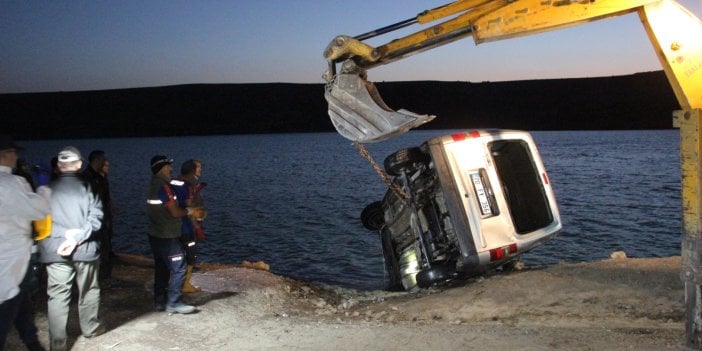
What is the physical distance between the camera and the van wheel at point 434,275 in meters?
6.94

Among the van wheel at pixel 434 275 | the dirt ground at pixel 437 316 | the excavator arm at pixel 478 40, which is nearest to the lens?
the excavator arm at pixel 478 40

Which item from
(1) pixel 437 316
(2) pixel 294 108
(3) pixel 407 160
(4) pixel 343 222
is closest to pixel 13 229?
(1) pixel 437 316

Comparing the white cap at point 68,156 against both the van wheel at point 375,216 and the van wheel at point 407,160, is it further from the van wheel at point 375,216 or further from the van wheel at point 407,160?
the van wheel at point 375,216

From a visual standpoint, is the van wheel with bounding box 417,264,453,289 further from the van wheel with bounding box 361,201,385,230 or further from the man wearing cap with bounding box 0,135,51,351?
the man wearing cap with bounding box 0,135,51,351

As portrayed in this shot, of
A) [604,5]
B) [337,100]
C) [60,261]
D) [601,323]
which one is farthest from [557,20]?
[60,261]

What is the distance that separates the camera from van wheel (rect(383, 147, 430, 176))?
769 centimetres

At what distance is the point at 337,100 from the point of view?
20.4 feet

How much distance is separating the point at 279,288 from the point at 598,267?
4226mm

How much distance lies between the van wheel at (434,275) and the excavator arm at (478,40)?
2.07 m

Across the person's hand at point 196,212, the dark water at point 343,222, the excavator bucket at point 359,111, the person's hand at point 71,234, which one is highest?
the excavator bucket at point 359,111

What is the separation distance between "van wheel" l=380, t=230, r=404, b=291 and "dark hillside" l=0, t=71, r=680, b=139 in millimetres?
136444

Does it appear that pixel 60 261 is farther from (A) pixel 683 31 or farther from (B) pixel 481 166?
(A) pixel 683 31

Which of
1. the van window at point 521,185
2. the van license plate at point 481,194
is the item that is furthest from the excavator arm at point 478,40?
the van window at point 521,185

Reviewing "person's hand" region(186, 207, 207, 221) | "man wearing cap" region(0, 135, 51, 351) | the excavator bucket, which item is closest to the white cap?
"man wearing cap" region(0, 135, 51, 351)
